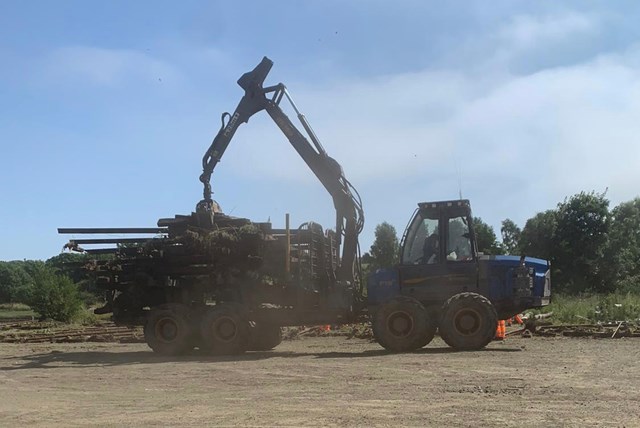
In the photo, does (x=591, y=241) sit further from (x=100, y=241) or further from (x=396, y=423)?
(x=396, y=423)

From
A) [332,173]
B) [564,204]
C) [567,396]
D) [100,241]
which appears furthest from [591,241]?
[567,396]

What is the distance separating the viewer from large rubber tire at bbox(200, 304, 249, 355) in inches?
677

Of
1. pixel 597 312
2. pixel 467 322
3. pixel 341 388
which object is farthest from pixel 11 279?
pixel 341 388

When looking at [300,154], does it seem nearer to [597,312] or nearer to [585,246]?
[597,312]

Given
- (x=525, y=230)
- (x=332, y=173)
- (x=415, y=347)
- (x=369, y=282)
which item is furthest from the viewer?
(x=525, y=230)

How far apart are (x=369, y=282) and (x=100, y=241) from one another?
22.7 feet

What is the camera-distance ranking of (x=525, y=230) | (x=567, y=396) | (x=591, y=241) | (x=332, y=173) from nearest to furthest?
(x=567, y=396) → (x=332, y=173) → (x=591, y=241) → (x=525, y=230)

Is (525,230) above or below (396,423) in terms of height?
above

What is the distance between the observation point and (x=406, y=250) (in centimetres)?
1709

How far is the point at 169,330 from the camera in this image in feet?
58.2

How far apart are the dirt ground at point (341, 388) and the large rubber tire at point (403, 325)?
394 mm

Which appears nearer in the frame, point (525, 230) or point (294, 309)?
point (294, 309)

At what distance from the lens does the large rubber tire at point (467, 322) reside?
15.6 meters

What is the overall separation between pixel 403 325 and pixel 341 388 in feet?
18.7
